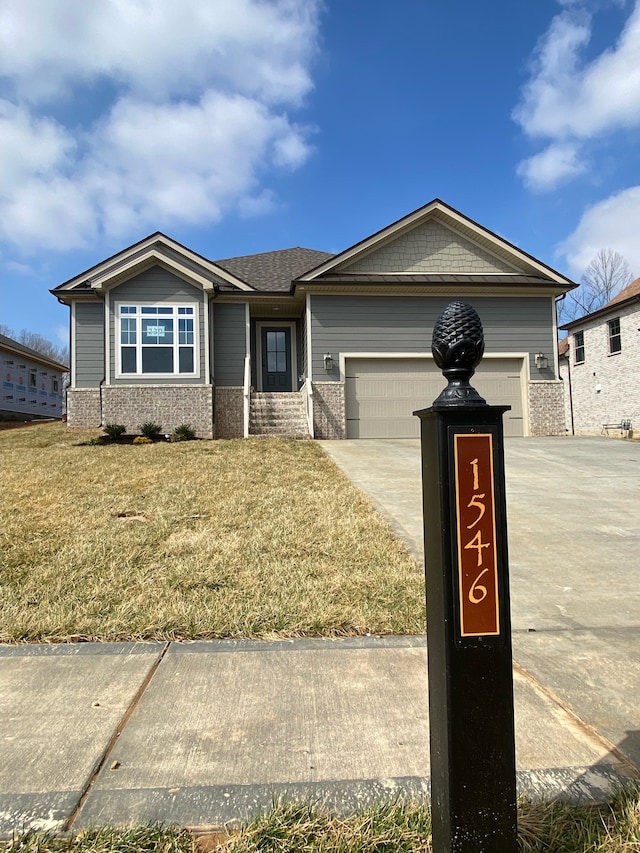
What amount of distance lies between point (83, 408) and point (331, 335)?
7.12 m

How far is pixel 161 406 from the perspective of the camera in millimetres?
13625

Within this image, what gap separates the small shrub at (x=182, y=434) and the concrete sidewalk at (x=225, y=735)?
393 inches

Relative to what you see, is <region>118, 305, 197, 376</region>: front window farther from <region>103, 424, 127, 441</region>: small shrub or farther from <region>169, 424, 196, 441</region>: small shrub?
<region>103, 424, 127, 441</region>: small shrub

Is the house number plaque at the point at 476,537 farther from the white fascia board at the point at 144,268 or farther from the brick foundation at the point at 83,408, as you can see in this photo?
the brick foundation at the point at 83,408

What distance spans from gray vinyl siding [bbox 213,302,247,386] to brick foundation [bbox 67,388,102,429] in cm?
334

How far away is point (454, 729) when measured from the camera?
4.45 ft

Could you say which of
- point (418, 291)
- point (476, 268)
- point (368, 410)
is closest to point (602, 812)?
point (368, 410)

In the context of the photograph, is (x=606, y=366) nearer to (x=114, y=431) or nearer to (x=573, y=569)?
(x=114, y=431)

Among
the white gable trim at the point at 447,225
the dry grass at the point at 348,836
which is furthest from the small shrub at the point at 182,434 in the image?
the dry grass at the point at 348,836

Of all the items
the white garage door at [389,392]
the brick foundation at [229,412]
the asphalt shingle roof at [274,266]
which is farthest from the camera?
the asphalt shingle roof at [274,266]

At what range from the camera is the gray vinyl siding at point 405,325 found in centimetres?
1378

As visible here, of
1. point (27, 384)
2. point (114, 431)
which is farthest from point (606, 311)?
point (27, 384)

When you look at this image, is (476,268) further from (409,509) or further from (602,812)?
(602,812)

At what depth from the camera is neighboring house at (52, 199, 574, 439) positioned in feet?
44.6
